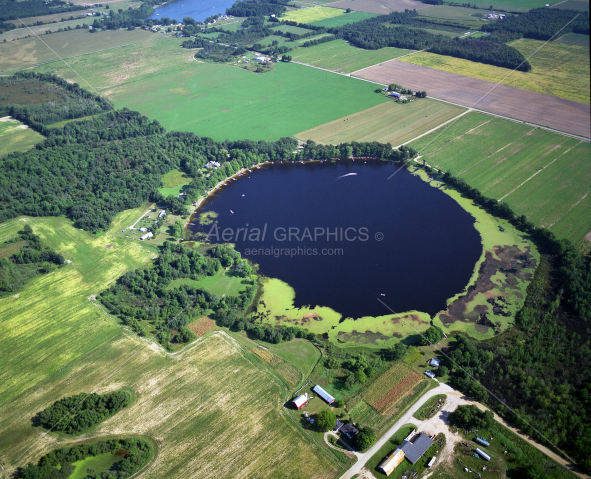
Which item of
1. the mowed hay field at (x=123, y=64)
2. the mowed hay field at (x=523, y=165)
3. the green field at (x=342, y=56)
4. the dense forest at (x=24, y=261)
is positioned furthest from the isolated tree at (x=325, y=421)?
the mowed hay field at (x=123, y=64)

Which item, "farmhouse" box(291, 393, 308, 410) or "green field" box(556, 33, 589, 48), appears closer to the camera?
"farmhouse" box(291, 393, 308, 410)

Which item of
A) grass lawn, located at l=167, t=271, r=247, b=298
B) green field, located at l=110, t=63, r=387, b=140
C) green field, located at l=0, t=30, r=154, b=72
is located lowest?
grass lawn, located at l=167, t=271, r=247, b=298

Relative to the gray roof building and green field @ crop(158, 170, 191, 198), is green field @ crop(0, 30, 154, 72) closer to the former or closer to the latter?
green field @ crop(158, 170, 191, 198)

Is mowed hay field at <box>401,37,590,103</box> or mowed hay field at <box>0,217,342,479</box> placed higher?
mowed hay field at <box>401,37,590,103</box>

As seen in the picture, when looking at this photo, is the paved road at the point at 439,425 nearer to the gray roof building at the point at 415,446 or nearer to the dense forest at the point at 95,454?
the gray roof building at the point at 415,446

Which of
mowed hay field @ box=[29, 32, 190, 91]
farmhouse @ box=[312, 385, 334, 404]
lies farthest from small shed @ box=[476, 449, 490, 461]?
mowed hay field @ box=[29, 32, 190, 91]

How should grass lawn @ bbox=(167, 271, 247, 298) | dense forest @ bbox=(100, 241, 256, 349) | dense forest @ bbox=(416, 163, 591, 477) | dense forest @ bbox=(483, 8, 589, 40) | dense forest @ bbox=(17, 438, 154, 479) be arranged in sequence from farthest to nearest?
1. dense forest @ bbox=(483, 8, 589, 40)
2. grass lawn @ bbox=(167, 271, 247, 298)
3. dense forest @ bbox=(100, 241, 256, 349)
4. dense forest @ bbox=(416, 163, 591, 477)
5. dense forest @ bbox=(17, 438, 154, 479)

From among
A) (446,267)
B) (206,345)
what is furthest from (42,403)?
(446,267)

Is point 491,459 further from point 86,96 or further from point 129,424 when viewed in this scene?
point 86,96
